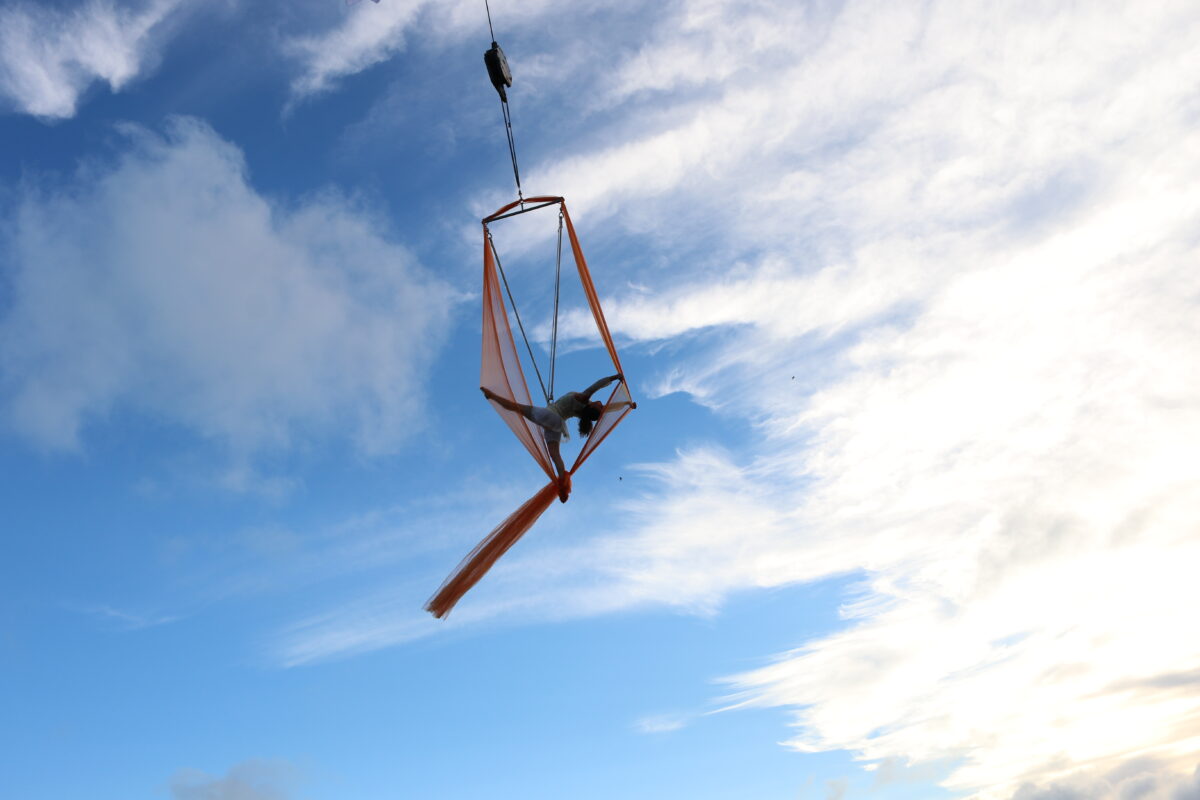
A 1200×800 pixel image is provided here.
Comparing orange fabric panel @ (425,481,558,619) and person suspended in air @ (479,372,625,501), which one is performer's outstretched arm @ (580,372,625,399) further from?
orange fabric panel @ (425,481,558,619)

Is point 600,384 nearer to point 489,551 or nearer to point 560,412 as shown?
point 560,412

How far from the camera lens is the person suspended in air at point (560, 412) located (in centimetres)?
968

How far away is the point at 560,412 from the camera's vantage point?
33.4 feet

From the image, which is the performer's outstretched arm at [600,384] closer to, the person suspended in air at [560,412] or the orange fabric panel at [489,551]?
the person suspended in air at [560,412]

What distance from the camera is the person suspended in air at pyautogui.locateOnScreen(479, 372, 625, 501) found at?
9.68 m

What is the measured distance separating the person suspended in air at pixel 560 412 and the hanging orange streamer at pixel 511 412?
61mm

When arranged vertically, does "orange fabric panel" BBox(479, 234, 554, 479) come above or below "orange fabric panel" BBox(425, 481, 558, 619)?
above

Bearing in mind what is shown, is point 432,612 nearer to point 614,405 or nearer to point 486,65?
point 614,405

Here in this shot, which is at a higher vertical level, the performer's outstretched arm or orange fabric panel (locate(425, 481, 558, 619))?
the performer's outstretched arm

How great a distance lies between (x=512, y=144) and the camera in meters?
11.1

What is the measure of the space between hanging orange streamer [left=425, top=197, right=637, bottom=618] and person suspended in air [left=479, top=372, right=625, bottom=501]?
6 cm

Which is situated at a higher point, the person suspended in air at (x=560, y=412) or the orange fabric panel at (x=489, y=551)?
the person suspended in air at (x=560, y=412)

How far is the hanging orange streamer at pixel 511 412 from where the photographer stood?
372 inches

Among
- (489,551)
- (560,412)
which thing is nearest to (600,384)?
(560,412)
